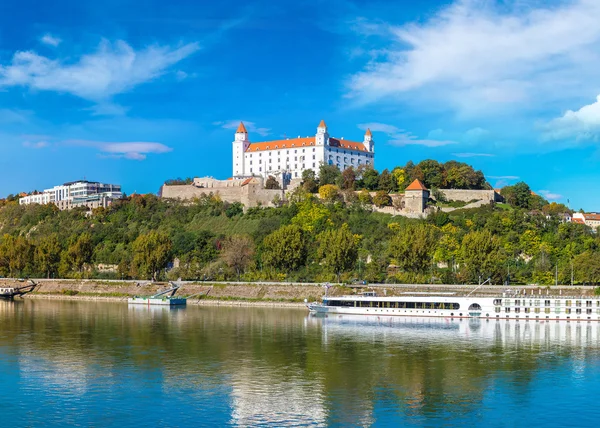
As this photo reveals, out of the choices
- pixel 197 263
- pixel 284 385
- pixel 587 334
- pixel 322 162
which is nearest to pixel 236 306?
pixel 197 263

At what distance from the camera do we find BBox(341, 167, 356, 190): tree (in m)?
82.6

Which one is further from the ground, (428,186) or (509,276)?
(428,186)

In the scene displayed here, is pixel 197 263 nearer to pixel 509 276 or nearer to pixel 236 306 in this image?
pixel 236 306

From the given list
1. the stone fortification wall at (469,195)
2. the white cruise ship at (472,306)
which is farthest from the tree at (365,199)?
the white cruise ship at (472,306)

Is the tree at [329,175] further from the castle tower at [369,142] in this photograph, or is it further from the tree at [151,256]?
the tree at [151,256]

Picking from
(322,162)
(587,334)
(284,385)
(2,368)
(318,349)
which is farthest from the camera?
(322,162)

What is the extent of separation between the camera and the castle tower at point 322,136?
9531cm

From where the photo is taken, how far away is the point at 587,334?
1476 inches

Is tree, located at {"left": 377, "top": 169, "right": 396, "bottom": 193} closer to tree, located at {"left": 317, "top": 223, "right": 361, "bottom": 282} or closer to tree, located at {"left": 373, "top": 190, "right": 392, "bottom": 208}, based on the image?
tree, located at {"left": 373, "top": 190, "right": 392, "bottom": 208}

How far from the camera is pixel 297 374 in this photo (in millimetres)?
26406

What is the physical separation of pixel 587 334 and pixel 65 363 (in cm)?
2653

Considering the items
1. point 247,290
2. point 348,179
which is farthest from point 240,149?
point 247,290

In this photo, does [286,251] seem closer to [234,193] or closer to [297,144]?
[234,193]

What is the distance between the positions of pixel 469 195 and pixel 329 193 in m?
15.4
